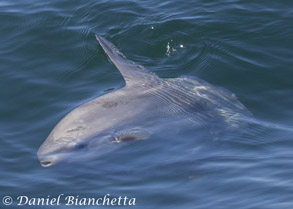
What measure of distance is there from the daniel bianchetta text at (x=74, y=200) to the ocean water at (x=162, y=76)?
54mm

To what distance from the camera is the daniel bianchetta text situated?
698cm

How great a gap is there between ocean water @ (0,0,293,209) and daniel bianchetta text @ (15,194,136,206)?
5 cm

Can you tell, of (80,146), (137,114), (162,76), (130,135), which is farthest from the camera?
(162,76)

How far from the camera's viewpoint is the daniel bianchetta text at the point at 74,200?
698 cm

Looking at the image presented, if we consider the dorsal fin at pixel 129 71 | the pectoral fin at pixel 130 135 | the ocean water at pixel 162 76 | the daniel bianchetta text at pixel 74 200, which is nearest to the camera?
the daniel bianchetta text at pixel 74 200

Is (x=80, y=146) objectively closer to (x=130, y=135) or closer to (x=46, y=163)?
(x=46, y=163)

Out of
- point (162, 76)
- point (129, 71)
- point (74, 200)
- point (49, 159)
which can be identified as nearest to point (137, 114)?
point (129, 71)

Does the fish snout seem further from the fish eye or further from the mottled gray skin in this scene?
the fish eye

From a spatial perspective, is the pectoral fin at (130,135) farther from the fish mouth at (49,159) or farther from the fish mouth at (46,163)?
the fish mouth at (46,163)

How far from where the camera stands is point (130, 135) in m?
8.12

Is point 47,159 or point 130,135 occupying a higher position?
point 130,135

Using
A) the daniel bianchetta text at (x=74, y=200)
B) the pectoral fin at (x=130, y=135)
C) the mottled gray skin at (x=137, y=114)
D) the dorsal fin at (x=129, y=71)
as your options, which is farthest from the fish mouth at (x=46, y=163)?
the dorsal fin at (x=129, y=71)

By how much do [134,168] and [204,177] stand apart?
1032 mm

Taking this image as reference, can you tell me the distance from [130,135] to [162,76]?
8.77 ft
